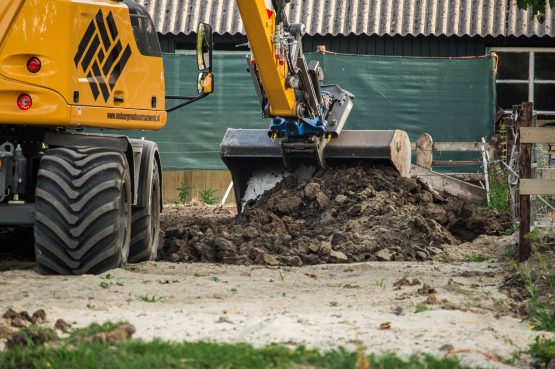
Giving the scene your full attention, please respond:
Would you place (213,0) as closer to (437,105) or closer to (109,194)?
(437,105)

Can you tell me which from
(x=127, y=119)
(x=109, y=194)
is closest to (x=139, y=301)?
(x=109, y=194)

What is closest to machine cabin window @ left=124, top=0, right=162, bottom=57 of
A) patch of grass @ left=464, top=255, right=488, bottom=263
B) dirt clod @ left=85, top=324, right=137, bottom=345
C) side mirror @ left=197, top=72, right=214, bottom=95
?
side mirror @ left=197, top=72, right=214, bottom=95

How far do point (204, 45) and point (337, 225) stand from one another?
12.2 feet

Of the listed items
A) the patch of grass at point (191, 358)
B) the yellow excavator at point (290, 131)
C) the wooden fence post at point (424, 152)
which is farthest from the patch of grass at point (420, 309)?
the wooden fence post at point (424, 152)

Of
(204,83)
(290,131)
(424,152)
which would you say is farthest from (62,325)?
(424,152)

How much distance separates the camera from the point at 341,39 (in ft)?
73.9

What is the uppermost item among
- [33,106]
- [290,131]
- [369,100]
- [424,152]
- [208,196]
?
[33,106]

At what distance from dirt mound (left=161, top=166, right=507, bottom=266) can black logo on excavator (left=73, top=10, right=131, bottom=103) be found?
7.75ft

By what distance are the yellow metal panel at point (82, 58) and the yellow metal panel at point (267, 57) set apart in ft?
6.72

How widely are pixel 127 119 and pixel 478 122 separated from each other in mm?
10501

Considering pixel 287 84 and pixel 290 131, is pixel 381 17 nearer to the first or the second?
pixel 290 131

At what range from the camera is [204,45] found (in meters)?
10.2

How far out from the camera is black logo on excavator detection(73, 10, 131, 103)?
9883 millimetres

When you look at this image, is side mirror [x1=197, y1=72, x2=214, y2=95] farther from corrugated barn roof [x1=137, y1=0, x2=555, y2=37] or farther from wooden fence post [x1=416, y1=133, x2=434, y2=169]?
corrugated barn roof [x1=137, y1=0, x2=555, y2=37]
